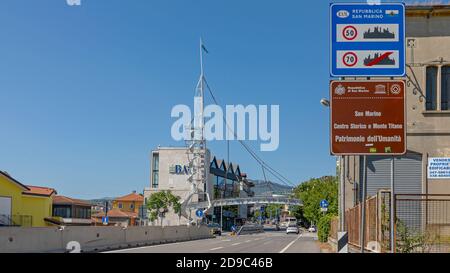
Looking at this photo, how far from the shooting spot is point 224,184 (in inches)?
3578

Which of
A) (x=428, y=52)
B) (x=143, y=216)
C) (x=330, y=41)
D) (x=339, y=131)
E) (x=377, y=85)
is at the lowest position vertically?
(x=143, y=216)

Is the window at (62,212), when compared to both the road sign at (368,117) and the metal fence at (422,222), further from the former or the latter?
the road sign at (368,117)

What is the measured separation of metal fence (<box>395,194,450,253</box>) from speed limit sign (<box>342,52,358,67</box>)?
4.26 metres

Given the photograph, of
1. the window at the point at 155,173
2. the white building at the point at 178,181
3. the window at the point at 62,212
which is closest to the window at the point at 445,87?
the white building at the point at 178,181

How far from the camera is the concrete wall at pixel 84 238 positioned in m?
17.5

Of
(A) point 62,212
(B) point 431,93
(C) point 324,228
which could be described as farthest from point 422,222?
(A) point 62,212

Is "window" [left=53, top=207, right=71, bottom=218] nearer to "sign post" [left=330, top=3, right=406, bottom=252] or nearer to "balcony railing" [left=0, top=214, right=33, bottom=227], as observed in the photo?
"balcony railing" [left=0, top=214, right=33, bottom=227]

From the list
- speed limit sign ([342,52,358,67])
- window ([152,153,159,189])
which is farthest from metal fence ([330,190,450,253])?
window ([152,153,159,189])

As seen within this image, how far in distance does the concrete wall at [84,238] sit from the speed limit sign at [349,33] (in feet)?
25.6

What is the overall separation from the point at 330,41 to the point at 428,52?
1911 centimetres

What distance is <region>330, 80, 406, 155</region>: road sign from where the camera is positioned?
8.05m

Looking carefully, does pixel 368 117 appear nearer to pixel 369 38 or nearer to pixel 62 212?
pixel 369 38
